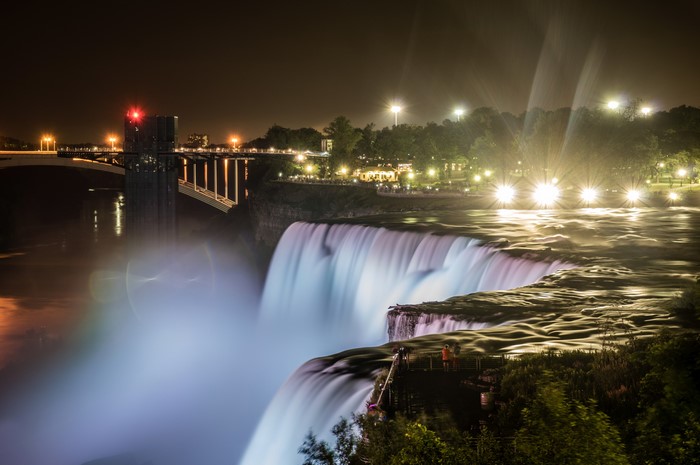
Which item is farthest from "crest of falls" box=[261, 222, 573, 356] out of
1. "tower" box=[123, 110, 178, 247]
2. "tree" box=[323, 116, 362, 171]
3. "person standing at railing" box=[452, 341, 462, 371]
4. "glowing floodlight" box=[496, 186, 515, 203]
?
"tree" box=[323, 116, 362, 171]

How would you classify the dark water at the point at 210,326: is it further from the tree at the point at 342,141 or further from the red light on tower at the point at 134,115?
the tree at the point at 342,141

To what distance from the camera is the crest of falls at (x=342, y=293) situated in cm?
2058

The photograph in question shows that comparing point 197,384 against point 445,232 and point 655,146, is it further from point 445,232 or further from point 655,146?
point 655,146

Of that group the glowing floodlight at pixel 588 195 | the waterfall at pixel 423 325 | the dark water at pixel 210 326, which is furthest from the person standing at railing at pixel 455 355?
the glowing floodlight at pixel 588 195

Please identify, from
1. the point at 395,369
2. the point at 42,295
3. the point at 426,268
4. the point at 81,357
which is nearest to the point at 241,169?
the point at 42,295

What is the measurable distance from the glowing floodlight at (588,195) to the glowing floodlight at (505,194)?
6432mm

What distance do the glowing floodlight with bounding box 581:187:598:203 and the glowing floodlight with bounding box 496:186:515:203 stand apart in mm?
6432

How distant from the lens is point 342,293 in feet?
143

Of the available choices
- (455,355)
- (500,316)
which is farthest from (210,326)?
(455,355)

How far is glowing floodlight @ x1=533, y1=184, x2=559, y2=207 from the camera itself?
71.1 m

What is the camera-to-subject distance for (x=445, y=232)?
45094 millimetres

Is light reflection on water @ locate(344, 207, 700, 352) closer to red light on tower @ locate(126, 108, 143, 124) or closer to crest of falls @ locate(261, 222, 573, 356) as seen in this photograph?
crest of falls @ locate(261, 222, 573, 356)

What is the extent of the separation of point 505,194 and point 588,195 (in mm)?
7598

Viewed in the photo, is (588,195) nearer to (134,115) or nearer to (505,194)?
(505,194)
